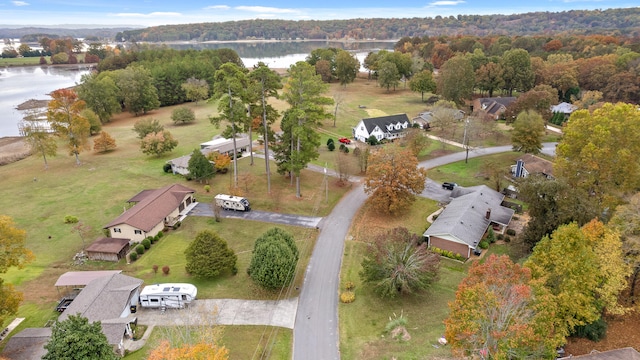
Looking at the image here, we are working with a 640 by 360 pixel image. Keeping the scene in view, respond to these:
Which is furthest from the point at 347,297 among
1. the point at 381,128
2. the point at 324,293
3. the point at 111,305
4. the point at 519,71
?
the point at 519,71

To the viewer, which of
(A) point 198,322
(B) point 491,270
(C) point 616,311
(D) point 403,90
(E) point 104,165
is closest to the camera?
(B) point 491,270

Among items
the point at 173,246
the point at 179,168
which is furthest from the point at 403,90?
the point at 173,246

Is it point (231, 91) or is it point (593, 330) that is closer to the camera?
point (593, 330)

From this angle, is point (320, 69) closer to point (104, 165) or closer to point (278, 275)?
point (104, 165)

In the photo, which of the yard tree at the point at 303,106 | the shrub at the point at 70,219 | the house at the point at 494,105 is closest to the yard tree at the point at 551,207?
the yard tree at the point at 303,106

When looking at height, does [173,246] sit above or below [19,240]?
below

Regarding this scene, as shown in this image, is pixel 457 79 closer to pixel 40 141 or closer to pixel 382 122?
pixel 382 122
